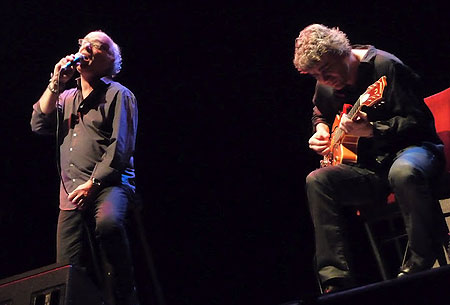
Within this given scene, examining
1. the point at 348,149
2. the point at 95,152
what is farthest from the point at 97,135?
the point at 348,149

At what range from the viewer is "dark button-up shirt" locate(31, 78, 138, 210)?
2607mm

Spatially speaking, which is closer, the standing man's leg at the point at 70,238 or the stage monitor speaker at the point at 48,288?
the stage monitor speaker at the point at 48,288

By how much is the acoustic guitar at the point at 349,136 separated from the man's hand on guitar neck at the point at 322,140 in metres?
0.03

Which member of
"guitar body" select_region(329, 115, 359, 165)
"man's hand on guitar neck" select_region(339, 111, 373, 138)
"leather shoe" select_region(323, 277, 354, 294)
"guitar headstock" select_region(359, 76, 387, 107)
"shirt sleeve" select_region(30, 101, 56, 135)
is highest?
"shirt sleeve" select_region(30, 101, 56, 135)

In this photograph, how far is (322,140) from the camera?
2.72 m

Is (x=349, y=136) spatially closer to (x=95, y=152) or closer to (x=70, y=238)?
(x=95, y=152)

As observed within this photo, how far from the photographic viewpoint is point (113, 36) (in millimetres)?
4230

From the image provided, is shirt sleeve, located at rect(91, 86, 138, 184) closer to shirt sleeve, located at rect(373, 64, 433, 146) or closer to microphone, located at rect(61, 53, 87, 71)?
microphone, located at rect(61, 53, 87, 71)

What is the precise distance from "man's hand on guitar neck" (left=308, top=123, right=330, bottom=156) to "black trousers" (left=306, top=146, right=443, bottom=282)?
0.27 m

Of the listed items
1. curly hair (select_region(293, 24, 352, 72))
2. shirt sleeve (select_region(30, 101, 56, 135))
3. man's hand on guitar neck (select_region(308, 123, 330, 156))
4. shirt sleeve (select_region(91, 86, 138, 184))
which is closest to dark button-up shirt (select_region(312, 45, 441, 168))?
curly hair (select_region(293, 24, 352, 72))

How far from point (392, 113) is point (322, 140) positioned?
433mm

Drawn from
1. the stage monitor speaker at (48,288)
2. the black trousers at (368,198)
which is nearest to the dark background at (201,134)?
the black trousers at (368,198)

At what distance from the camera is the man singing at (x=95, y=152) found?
7.86ft

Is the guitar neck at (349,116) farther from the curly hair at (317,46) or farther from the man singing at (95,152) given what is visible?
the man singing at (95,152)
